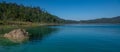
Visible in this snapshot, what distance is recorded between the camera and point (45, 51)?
85.1 feet

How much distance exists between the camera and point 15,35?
142ft

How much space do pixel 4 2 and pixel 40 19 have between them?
3827 centimetres

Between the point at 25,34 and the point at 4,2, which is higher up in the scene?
the point at 4,2

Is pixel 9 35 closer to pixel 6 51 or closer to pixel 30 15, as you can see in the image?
pixel 6 51

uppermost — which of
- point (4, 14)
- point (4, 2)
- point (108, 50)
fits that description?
point (4, 2)

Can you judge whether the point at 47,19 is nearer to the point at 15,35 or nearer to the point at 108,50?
the point at 15,35

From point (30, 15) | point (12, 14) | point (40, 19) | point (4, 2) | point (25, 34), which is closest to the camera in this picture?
point (25, 34)

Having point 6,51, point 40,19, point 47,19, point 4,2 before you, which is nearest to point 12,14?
point 4,2

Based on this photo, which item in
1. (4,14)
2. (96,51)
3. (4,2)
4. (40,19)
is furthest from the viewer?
(40,19)

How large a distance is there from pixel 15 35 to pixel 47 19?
134727 mm

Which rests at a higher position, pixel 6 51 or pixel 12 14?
pixel 12 14

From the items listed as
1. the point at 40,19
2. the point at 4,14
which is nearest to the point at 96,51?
the point at 4,14

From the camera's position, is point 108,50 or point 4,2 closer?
point 108,50

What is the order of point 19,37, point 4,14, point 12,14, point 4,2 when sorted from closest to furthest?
point 19,37, point 4,14, point 12,14, point 4,2
